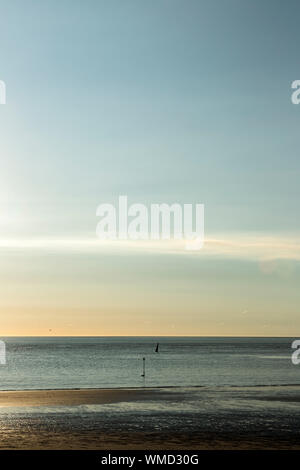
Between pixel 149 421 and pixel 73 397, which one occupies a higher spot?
pixel 73 397

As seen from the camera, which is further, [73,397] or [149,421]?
[73,397]

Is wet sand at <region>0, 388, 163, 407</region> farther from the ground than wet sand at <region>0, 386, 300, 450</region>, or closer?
farther from the ground

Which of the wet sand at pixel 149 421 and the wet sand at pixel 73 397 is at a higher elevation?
the wet sand at pixel 73 397

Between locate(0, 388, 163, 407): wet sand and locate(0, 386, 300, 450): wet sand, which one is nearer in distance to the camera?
locate(0, 386, 300, 450): wet sand

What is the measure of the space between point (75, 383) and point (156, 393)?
119 ft

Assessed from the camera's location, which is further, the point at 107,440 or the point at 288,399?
the point at 288,399

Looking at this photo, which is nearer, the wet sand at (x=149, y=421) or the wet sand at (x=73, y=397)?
the wet sand at (x=149, y=421)

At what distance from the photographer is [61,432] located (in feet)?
125

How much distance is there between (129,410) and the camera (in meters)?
49.6
